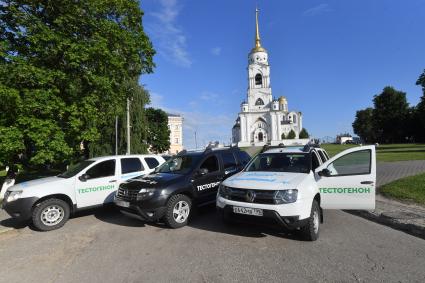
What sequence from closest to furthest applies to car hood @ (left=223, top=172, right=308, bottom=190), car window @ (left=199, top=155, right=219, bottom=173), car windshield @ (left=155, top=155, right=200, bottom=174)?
car hood @ (left=223, top=172, right=308, bottom=190) < car windshield @ (left=155, top=155, right=200, bottom=174) < car window @ (left=199, top=155, right=219, bottom=173)

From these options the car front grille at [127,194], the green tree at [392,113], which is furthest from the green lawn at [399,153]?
the green tree at [392,113]

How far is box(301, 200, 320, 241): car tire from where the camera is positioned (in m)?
5.76

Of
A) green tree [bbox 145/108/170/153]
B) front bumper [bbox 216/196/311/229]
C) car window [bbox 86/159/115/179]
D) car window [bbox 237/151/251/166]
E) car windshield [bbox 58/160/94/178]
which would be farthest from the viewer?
green tree [bbox 145/108/170/153]

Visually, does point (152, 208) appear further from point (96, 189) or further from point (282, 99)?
point (282, 99)

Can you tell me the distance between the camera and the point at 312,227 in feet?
19.1

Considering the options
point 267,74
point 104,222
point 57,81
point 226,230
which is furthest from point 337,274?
point 267,74

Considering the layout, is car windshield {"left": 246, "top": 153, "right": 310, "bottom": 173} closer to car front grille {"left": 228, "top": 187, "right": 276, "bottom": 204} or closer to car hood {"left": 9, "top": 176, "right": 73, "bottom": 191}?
car front grille {"left": 228, "top": 187, "right": 276, "bottom": 204}

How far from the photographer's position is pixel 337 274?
4477mm

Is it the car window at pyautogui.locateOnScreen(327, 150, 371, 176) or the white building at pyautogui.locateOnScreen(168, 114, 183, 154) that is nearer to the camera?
the car window at pyautogui.locateOnScreen(327, 150, 371, 176)

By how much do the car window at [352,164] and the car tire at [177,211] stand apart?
3.32 m

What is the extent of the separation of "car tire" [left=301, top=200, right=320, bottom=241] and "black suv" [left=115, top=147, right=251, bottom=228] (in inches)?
111

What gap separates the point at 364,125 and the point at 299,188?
315 ft

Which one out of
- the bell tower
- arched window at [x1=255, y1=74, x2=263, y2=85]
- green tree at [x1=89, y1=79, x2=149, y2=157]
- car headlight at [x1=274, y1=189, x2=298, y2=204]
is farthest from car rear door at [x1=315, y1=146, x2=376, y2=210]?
arched window at [x1=255, y1=74, x2=263, y2=85]

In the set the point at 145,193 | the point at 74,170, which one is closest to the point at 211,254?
the point at 145,193
